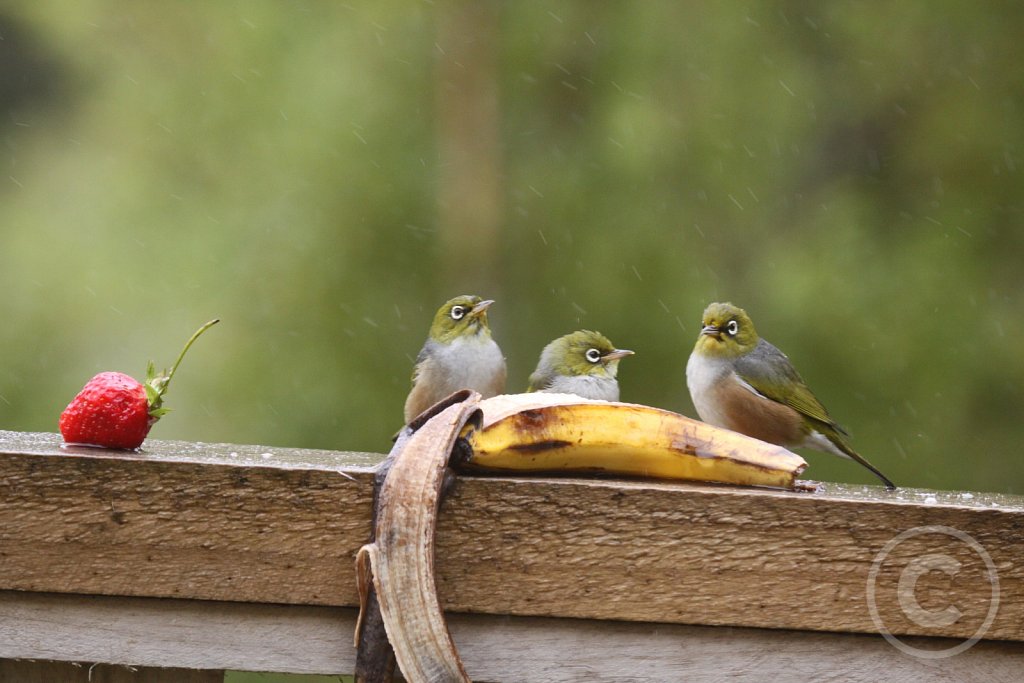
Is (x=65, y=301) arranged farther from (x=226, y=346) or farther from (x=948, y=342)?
(x=948, y=342)

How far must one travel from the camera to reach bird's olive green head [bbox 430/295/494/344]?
156 inches

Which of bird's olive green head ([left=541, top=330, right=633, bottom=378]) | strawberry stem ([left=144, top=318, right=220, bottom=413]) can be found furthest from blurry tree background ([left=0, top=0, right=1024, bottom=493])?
strawberry stem ([left=144, top=318, right=220, bottom=413])

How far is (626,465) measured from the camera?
1.59m

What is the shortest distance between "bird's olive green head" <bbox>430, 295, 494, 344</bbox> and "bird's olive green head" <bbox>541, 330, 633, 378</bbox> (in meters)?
0.31

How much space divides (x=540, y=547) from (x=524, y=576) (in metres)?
0.04

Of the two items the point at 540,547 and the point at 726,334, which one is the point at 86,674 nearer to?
the point at 540,547

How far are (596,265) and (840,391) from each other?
54.9 inches

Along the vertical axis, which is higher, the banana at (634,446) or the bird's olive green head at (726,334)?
the bird's olive green head at (726,334)

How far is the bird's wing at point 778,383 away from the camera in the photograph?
3.52m

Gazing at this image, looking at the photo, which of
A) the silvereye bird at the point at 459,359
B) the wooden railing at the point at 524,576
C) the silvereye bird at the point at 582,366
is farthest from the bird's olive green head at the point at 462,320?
the wooden railing at the point at 524,576

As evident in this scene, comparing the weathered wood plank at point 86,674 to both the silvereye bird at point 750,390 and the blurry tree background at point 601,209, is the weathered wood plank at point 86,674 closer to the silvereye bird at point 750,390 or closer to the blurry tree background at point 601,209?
the silvereye bird at point 750,390

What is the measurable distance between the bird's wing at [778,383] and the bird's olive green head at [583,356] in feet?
1.32

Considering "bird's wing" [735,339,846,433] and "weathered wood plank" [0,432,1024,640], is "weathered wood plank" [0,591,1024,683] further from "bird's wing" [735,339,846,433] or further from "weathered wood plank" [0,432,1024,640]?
"bird's wing" [735,339,846,433]

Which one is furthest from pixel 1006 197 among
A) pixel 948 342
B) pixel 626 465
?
pixel 626 465
